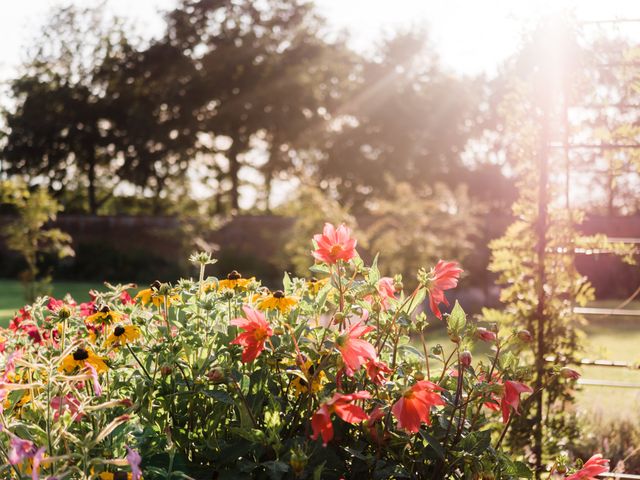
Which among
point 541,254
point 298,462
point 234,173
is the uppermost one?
point 234,173

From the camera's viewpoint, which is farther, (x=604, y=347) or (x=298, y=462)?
(x=604, y=347)

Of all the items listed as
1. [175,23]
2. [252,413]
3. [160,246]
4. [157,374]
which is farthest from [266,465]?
[175,23]

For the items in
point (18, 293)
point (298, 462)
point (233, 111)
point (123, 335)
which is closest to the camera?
point (298, 462)

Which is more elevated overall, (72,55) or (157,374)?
(72,55)

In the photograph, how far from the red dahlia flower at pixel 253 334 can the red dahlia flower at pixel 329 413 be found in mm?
197

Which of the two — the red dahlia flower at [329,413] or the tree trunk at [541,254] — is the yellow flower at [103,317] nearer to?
the red dahlia flower at [329,413]

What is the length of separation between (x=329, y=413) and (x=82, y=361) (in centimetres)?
61

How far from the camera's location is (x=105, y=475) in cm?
150

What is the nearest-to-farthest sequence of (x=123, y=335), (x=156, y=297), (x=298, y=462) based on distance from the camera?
(x=298, y=462) → (x=123, y=335) → (x=156, y=297)

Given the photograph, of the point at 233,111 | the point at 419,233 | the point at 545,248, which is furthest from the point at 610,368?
the point at 233,111

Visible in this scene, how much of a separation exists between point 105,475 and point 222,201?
26735 mm

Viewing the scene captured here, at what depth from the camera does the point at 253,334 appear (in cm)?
161

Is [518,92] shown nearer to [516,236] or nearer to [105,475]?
[516,236]

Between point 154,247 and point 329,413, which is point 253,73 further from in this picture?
point 329,413
